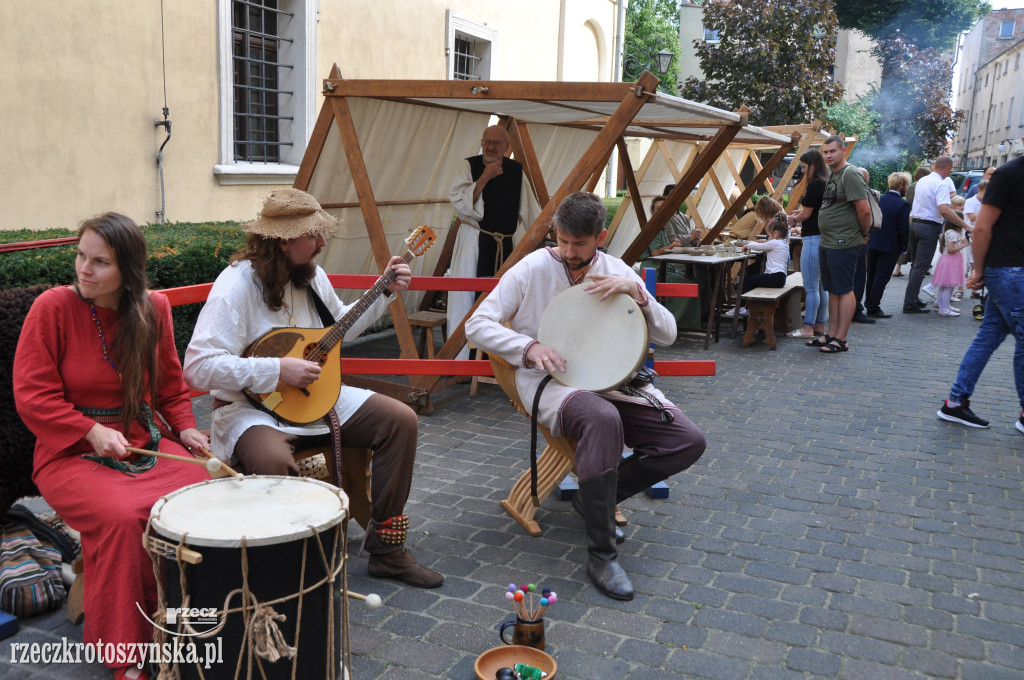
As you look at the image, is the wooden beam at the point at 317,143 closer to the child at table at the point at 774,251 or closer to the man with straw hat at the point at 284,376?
the man with straw hat at the point at 284,376

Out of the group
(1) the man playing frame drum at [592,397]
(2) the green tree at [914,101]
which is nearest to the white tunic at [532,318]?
(1) the man playing frame drum at [592,397]

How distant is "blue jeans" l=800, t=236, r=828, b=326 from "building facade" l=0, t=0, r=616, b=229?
5642mm

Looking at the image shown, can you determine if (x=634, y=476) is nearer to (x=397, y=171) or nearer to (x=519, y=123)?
(x=397, y=171)

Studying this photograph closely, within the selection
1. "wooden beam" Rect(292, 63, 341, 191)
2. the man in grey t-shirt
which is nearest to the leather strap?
"wooden beam" Rect(292, 63, 341, 191)

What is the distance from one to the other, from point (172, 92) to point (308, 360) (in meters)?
5.78

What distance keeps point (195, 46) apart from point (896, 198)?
8208 mm

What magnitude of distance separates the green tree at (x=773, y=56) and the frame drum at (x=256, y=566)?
1790 centimetres

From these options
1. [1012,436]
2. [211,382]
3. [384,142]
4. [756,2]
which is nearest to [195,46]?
[384,142]

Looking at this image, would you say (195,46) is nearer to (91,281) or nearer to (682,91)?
(91,281)

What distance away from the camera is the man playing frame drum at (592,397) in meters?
3.56

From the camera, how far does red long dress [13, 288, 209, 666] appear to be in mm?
2674

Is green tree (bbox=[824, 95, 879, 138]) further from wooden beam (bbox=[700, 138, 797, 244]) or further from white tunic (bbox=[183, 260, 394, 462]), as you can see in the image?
white tunic (bbox=[183, 260, 394, 462])

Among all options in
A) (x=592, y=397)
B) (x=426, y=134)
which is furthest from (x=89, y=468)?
(x=426, y=134)

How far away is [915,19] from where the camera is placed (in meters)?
39.2
